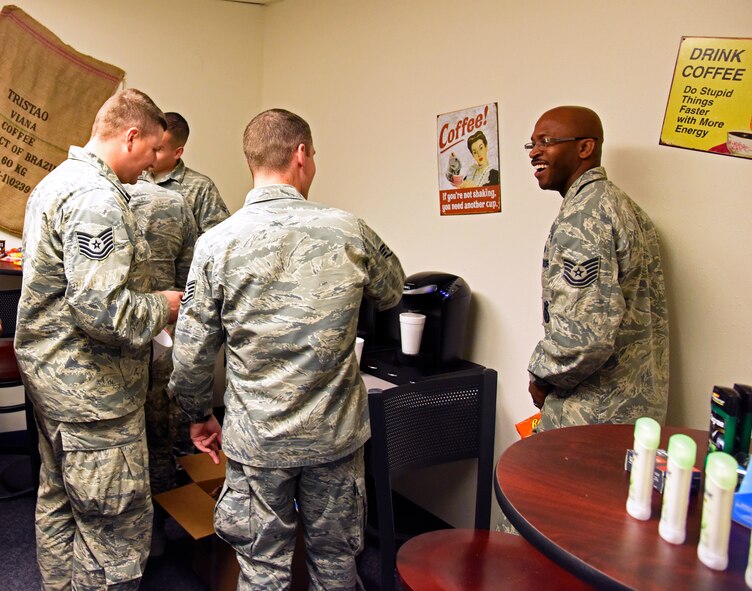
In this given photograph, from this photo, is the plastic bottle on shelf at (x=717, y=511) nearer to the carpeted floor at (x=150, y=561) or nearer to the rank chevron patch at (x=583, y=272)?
the rank chevron patch at (x=583, y=272)

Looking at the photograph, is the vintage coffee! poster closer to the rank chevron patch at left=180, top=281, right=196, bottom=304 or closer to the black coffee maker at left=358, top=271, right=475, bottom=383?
the black coffee maker at left=358, top=271, right=475, bottom=383

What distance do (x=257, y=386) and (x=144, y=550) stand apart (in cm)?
83

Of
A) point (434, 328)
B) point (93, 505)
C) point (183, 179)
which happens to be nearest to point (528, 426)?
point (434, 328)

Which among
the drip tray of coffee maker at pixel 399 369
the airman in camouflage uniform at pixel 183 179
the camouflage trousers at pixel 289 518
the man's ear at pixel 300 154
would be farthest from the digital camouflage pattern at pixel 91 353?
the airman in camouflage uniform at pixel 183 179

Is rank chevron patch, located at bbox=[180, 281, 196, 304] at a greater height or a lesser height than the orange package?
greater

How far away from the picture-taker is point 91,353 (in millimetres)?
1814

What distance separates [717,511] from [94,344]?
163 cm

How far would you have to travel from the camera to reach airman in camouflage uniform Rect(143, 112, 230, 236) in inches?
117

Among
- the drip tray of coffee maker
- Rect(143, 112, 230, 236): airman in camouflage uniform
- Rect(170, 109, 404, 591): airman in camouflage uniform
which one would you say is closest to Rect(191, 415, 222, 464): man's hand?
Rect(170, 109, 404, 591): airman in camouflage uniform

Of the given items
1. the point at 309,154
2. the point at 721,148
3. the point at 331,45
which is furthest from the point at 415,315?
the point at 331,45

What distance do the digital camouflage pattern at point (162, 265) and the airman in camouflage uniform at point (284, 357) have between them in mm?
1030

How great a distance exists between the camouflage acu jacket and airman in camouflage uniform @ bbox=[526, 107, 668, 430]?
1188 millimetres

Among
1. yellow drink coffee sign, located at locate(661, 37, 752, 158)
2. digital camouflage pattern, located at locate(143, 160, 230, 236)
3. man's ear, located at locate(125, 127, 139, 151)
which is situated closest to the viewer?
yellow drink coffee sign, located at locate(661, 37, 752, 158)

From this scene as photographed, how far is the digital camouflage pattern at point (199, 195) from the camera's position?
3193 millimetres
